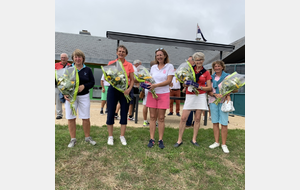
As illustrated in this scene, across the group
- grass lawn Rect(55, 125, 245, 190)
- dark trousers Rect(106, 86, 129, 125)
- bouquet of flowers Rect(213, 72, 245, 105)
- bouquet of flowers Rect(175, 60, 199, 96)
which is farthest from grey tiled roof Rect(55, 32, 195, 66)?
bouquet of flowers Rect(213, 72, 245, 105)

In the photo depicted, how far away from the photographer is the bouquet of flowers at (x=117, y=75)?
3436mm

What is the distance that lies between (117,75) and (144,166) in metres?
1.71

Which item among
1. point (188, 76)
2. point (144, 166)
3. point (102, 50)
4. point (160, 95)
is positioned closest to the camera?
point (144, 166)

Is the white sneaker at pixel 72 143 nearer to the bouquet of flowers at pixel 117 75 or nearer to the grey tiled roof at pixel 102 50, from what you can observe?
the bouquet of flowers at pixel 117 75

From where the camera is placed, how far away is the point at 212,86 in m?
3.88

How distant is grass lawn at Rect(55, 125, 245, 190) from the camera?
2527mm

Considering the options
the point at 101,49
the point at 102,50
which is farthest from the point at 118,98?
the point at 101,49

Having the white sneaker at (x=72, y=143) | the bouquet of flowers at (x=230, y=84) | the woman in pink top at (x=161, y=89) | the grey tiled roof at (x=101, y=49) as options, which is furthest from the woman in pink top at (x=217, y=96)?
the grey tiled roof at (x=101, y=49)

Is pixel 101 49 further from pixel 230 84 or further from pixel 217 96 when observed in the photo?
pixel 230 84

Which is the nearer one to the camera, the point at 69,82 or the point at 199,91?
the point at 69,82

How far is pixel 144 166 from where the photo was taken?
9.63 feet

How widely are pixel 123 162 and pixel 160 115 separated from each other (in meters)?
1.20

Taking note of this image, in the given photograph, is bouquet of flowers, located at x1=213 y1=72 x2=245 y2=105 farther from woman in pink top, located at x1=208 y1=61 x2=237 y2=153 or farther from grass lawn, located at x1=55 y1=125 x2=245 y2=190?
grass lawn, located at x1=55 y1=125 x2=245 y2=190

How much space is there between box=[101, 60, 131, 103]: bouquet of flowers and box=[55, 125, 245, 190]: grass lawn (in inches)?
48.0
